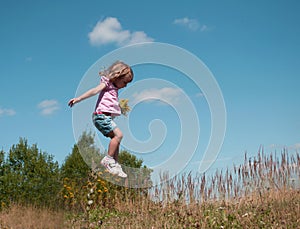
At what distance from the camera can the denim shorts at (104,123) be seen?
388cm

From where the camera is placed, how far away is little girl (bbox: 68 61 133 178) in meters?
3.88

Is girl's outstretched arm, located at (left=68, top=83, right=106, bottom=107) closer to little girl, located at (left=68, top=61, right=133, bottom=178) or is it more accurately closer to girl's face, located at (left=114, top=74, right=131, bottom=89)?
little girl, located at (left=68, top=61, right=133, bottom=178)

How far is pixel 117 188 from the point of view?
8.85 metres

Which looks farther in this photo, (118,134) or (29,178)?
(29,178)

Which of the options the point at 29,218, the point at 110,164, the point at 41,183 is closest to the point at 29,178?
the point at 41,183

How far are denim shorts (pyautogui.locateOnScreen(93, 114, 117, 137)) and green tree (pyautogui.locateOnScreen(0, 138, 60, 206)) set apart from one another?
15.7 feet

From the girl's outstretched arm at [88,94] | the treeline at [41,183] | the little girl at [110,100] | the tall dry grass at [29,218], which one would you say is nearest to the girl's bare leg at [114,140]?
the little girl at [110,100]

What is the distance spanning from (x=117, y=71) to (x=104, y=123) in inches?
21.4

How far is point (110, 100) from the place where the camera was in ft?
12.9

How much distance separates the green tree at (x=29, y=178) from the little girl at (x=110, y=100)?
15.6 ft

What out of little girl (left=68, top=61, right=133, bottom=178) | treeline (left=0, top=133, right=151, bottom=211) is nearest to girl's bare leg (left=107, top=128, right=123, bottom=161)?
little girl (left=68, top=61, right=133, bottom=178)

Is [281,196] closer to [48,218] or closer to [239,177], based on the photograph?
[239,177]

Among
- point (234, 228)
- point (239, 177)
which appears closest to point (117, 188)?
point (239, 177)

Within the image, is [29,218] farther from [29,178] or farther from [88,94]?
[88,94]
